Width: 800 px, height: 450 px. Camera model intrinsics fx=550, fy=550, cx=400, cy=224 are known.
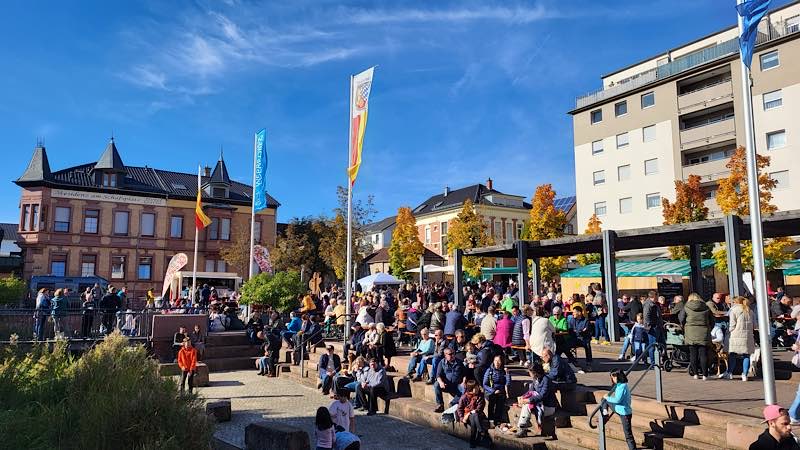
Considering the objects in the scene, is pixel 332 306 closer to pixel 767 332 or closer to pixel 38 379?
pixel 38 379

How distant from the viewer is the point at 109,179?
45.0m

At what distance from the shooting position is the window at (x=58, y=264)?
41875 mm

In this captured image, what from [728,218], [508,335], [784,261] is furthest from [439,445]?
[784,261]

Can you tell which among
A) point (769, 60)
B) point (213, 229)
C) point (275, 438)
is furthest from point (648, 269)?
point (213, 229)

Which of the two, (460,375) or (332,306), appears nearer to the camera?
(460,375)

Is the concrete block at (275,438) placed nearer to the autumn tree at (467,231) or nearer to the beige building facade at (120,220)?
the beige building facade at (120,220)

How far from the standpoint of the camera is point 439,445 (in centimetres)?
1009

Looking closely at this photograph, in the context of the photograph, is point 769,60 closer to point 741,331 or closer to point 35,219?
point 741,331

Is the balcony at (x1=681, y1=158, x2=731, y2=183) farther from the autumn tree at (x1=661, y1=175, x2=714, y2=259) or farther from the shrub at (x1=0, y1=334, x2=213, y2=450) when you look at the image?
the shrub at (x1=0, y1=334, x2=213, y2=450)

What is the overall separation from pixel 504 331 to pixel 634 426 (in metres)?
4.54

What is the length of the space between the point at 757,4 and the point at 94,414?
10697 mm

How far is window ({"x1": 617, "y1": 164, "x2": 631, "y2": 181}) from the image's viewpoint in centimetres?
4213

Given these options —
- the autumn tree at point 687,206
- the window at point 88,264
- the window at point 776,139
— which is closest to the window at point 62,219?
the window at point 88,264

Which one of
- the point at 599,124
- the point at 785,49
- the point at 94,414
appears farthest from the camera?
the point at 599,124
